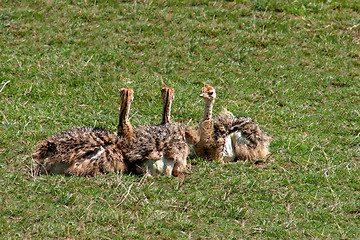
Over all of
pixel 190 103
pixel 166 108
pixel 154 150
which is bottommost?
pixel 190 103

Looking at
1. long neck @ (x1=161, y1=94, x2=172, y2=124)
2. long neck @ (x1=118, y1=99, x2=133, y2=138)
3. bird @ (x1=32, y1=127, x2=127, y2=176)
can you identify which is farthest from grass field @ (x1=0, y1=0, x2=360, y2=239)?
long neck @ (x1=161, y1=94, x2=172, y2=124)

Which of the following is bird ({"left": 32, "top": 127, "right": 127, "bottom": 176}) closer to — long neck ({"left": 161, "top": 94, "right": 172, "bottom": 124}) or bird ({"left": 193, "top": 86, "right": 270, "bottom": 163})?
long neck ({"left": 161, "top": 94, "right": 172, "bottom": 124})

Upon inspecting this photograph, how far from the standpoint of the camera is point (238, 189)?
8078 millimetres

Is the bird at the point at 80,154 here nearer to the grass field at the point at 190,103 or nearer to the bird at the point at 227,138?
the grass field at the point at 190,103

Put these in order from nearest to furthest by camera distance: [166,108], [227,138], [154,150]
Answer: [154,150]
[166,108]
[227,138]

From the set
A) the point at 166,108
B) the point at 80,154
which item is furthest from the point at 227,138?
the point at 80,154

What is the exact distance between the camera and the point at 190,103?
1149 cm

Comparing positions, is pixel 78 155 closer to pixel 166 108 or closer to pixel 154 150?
pixel 154 150

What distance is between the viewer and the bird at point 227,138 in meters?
9.16

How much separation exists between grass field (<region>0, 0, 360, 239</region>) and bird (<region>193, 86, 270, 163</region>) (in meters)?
0.22

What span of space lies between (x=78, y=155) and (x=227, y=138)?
2.68 meters

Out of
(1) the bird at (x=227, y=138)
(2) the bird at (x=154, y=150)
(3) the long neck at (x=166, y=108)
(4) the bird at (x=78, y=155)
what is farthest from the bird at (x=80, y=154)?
(1) the bird at (x=227, y=138)

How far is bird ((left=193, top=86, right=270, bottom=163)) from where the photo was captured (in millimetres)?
9156

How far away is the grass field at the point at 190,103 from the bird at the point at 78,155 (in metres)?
0.18
